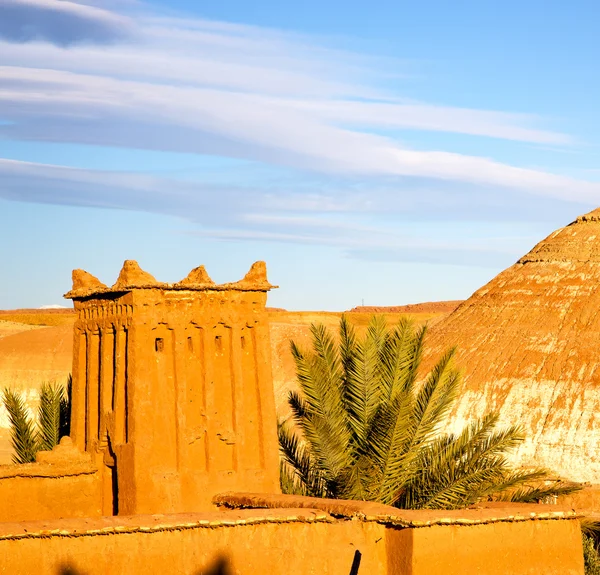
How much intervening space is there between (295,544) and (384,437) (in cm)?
417

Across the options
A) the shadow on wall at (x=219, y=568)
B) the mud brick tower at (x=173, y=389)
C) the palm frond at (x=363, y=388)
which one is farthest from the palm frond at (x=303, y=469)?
the shadow on wall at (x=219, y=568)

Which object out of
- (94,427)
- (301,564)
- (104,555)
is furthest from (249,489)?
(104,555)

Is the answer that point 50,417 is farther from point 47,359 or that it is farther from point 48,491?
point 47,359

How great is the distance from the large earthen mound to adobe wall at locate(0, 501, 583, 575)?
65.6 ft

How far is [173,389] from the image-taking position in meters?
14.0

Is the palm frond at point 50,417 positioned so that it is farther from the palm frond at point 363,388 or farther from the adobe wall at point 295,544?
the adobe wall at point 295,544

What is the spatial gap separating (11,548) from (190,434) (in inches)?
169

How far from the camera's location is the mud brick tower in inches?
535

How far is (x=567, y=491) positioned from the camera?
16.1 metres

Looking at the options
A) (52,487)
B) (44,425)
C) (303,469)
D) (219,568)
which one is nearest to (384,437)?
(303,469)

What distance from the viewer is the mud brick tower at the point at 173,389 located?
13.6 m

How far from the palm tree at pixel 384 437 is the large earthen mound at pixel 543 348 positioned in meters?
16.5

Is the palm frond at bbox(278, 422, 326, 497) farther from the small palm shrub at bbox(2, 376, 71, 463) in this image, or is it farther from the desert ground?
the desert ground

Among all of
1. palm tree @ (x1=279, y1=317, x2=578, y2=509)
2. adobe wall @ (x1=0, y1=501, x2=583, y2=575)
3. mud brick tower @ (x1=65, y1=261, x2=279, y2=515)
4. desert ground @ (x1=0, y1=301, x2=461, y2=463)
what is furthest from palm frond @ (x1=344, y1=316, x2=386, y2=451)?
Result: desert ground @ (x1=0, y1=301, x2=461, y2=463)
